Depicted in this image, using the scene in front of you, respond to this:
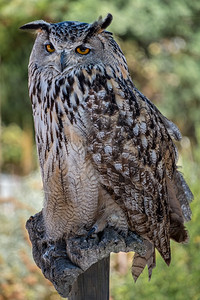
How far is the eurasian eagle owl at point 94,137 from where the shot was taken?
1.91 meters

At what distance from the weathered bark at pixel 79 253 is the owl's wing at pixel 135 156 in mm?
96

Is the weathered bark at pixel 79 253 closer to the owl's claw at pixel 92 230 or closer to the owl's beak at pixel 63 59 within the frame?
the owl's claw at pixel 92 230

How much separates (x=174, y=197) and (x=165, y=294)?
111 centimetres

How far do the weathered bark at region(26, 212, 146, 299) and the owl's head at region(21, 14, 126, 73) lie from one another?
665 mm

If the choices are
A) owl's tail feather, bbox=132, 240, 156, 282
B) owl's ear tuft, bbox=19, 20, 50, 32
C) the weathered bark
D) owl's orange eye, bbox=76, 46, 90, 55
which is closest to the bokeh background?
owl's tail feather, bbox=132, 240, 156, 282

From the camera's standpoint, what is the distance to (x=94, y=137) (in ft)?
6.33

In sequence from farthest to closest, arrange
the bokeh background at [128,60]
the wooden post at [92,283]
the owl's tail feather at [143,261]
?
1. the bokeh background at [128,60]
2. the owl's tail feather at [143,261]
3. the wooden post at [92,283]

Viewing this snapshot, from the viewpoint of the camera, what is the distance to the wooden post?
2119mm

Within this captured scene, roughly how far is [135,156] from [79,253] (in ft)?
1.41

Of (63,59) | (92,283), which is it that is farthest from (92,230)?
(63,59)

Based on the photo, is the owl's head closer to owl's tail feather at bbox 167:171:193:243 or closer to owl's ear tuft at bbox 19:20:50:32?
owl's ear tuft at bbox 19:20:50:32

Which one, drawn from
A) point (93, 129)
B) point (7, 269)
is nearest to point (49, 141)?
point (93, 129)

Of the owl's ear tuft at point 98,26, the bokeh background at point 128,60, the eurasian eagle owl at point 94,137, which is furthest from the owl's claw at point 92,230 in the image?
the bokeh background at point 128,60

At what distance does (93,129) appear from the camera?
1.93 metres
